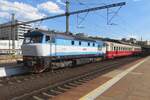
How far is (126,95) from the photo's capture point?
10.3m

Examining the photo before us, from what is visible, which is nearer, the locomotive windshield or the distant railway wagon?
the distant railway wagon

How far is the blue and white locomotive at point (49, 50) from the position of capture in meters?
19.2

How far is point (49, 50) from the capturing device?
20016 millimetres

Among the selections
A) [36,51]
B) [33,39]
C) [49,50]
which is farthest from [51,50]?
[33,39]

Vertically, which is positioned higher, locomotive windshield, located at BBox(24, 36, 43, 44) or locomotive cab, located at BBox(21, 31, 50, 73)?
locomotive windshield, located at BBox(24, 36, 43, 44)

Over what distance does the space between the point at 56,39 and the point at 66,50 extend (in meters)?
2.42

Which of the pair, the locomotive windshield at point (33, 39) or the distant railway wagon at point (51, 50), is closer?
the distant railway wagon at point (51, 50)

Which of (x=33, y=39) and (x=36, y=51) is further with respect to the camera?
(x=33, y=39)

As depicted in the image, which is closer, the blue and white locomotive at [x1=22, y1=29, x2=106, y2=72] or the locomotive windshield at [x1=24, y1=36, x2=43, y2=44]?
the blue and white locomotive at [x1=22, y1=29, x2=106, y2=72]

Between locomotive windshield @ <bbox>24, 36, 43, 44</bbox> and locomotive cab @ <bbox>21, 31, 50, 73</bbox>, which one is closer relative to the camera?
locomotive cab @ <bbox>21, 31, 50, 73</bbox>

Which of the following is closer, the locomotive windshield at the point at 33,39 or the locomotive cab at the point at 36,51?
the locomotive cab at the point at 36,51

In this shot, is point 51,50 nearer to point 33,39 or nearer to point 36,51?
point 36,51

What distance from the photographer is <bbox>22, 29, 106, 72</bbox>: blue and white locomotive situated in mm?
19156

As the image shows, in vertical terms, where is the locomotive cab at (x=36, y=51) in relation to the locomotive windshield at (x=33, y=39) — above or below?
below
